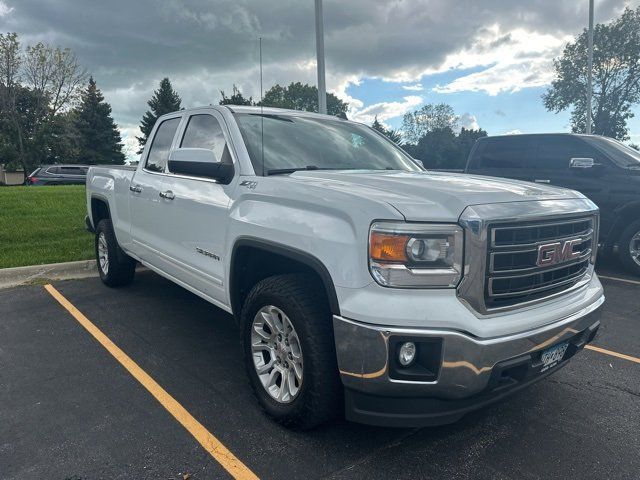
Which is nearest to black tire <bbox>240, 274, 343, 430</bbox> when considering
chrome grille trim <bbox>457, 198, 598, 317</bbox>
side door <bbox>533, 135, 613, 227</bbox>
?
chrome grille trim <bbox>457, 198, 598, 317</bbox>

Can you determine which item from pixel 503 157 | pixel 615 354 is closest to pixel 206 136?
pixel 615 354

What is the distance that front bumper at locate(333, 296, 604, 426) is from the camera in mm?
2275

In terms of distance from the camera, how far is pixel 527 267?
8.46ft

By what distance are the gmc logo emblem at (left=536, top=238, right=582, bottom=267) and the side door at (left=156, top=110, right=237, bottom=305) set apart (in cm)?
202

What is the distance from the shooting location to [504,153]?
28.7 feet

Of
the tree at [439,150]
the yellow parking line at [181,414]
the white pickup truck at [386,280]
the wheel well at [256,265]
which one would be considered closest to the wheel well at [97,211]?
the yellow parking line at [181,414]

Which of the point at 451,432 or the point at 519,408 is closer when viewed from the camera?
the point at 451,432

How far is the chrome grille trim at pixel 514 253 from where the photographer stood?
7.77 ft

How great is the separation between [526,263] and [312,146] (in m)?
1.92

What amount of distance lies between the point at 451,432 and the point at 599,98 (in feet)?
172

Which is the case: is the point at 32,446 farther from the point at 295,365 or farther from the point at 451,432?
the point at 451,432

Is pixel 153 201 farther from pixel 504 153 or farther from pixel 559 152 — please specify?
pixel 559 152

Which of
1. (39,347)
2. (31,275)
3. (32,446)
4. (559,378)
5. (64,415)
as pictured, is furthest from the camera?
(31,275)

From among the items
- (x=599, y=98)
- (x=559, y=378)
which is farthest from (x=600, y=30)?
(x=559, y=378)
